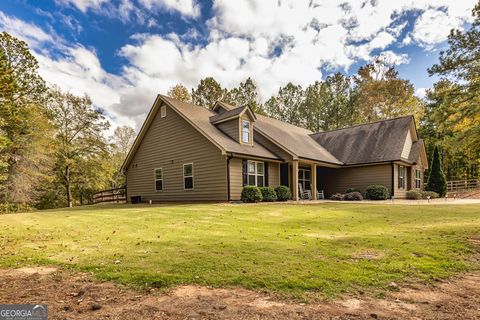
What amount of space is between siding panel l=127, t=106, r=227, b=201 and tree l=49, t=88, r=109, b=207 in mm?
8596

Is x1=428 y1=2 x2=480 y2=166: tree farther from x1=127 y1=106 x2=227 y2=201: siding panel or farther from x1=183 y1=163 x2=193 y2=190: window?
x1=183 y1=163 x2=193 y2=190: window

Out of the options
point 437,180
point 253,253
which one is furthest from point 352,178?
point 253,253

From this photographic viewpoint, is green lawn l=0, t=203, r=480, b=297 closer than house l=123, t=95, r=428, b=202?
Yes

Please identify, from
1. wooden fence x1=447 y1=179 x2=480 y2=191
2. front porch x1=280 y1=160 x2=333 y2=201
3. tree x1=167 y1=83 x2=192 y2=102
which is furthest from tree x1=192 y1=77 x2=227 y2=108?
wooden fence x1=447 y1=179 x2=480 y2=191

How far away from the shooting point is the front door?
2231cm

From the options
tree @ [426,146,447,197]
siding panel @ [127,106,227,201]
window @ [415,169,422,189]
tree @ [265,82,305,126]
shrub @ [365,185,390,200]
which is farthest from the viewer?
tree @ [265,82,305,126]

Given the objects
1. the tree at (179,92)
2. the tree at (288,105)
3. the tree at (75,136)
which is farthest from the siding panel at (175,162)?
the tree at (288,105)

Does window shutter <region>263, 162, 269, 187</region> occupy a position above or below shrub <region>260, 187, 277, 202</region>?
above

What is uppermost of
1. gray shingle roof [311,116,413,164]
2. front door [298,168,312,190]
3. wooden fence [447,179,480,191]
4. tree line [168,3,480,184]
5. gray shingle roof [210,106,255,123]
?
tree line [168,3,480,184]

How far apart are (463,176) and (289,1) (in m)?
46.0

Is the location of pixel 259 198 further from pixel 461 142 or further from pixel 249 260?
pixel 249 260

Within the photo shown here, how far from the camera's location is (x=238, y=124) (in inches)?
730

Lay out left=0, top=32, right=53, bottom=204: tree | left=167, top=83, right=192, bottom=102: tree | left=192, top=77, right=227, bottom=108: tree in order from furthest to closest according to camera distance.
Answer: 1. left=192, top=77, right=227, bottom=108: tree
2. left=167, top=83, right=192, bottom=102: tree
3. left=0, top=32, right=53, bottom=204: tree

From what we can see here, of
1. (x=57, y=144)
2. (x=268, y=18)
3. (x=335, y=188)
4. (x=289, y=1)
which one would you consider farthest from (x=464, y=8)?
(x=57, y=144)
